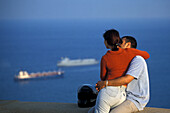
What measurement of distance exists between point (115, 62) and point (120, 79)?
0.16m

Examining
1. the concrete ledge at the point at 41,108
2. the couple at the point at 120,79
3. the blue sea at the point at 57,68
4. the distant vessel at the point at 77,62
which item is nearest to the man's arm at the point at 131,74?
the couple at the point at 120,79

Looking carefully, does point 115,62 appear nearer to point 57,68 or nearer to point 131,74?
point 131,74

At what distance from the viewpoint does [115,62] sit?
2766 mm

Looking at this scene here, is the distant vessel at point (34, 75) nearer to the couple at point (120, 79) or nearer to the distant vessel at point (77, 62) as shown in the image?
the distant vessel at point (77, 62)

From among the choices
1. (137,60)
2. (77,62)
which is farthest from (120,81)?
(77,62)

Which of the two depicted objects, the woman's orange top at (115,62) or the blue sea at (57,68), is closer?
the woman's orange top at (115,62)

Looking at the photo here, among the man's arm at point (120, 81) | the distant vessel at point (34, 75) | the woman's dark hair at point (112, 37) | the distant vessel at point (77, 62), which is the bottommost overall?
the distant vessel at point (34, 75)

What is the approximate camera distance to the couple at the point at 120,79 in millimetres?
2764

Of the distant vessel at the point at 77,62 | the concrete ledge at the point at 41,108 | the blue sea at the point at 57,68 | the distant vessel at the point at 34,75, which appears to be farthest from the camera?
the distant vessel at the point at 77,62

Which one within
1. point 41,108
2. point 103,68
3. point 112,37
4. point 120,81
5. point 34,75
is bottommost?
point 34,75

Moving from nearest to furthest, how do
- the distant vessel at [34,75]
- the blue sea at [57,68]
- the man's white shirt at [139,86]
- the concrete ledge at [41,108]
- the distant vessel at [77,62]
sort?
the man's white shirt at [139,86] < the concrete ledge at [41,108] < the blue sea at [57,68] < the distant vessel at [34,75] < the distant vessel at [77,62]

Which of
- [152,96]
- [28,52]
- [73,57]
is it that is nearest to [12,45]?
[28,52]

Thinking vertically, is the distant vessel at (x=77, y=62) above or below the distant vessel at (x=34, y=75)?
above

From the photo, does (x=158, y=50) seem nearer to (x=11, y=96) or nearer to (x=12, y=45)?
(x=11, y=96)
